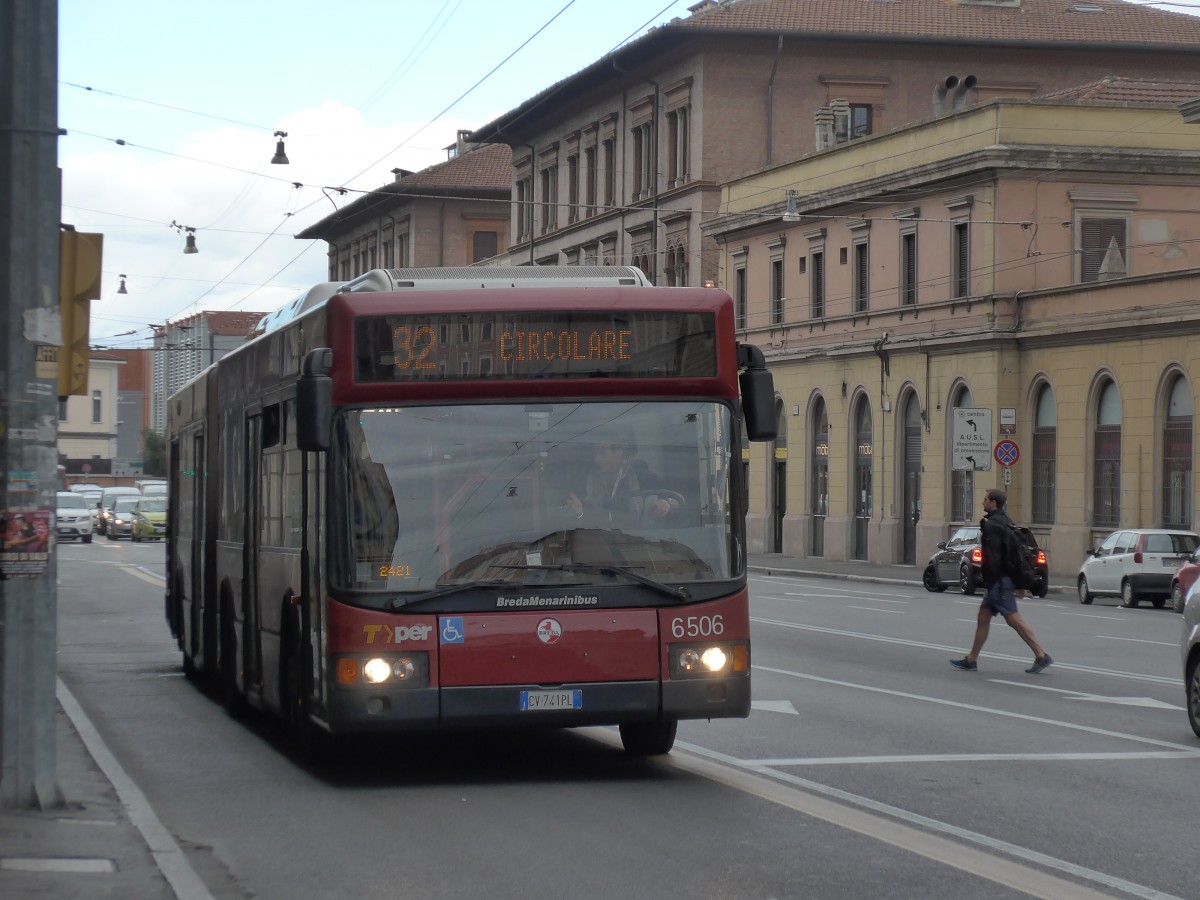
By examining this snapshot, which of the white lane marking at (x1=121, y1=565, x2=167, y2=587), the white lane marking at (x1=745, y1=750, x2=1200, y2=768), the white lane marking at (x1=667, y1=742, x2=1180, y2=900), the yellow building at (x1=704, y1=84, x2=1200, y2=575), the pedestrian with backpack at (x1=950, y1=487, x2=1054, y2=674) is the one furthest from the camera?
the yellow building at (x1=704, y1=84, x2=1200, y2=575)

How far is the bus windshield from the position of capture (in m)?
10.9

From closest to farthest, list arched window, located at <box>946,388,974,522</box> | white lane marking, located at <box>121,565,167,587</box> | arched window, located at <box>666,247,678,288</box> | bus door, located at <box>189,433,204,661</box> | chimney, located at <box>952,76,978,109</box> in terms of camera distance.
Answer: bus door, located at <box>189,433,204,661</box> < white lane marking, located at <box>121,565,167,587</box> < arched window, located at <box>946,388,974,522</box> < chimney, located at <box>952,76,978,109</box> < arched window, located at <box>666,247,678,288</box>

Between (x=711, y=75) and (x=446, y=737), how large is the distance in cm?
4844

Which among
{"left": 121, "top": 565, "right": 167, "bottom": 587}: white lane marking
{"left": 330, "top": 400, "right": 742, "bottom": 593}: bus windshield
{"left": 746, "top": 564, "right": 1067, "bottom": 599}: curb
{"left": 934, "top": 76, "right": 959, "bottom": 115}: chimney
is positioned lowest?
{"left": 746, "top": 564, "right": 1067, "bottom": 599}: curb

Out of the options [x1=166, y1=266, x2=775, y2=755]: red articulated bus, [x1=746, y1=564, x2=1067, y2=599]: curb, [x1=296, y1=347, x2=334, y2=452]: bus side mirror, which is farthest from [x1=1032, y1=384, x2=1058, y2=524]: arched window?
[x1=296, y1=347, x2=334, y2=452]: bus side mirror

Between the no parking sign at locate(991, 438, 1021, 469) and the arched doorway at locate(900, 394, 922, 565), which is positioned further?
the arched doorway at locate(900, 394, 922, 565)

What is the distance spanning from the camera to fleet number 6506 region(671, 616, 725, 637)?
10992 millimetres

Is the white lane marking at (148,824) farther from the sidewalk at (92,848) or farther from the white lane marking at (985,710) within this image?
A: the white lane marking at (985,710)

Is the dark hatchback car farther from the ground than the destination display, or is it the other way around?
the destination display

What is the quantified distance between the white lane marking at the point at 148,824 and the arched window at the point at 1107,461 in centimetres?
3132

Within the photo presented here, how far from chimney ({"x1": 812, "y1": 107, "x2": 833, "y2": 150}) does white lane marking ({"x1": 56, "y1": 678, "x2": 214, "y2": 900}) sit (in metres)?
45.9

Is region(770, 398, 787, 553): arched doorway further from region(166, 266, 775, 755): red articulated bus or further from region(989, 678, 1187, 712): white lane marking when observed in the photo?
region(166, 266, 775, 755): red articulated bus

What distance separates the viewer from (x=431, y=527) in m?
10.8

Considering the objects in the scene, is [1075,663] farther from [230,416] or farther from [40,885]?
[40,885]
